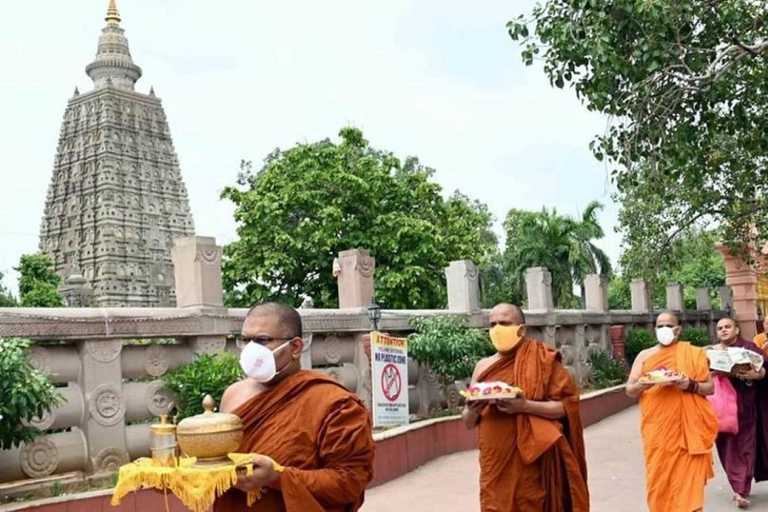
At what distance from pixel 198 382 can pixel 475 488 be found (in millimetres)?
2873

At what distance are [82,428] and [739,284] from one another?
940 inches

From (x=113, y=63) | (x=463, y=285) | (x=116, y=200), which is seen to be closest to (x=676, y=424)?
(x=463, y=285)

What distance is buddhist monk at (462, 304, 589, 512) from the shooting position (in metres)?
5.10

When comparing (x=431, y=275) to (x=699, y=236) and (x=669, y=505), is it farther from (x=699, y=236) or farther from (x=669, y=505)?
(x=669, y=505)

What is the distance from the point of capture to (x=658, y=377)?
22.3 feet

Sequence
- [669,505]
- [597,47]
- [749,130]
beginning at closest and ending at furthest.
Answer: [669,505], [597,47], [749,130]

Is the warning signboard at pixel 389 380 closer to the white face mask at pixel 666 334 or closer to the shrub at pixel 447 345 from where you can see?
the shrub at pixel 447 345

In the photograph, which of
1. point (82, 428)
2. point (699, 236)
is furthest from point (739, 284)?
point (82, 428)

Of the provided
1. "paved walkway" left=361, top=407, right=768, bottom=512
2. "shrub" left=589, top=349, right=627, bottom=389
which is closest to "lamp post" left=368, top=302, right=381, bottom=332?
"paved walkway" left=361, top=407, right=768, bottom=512

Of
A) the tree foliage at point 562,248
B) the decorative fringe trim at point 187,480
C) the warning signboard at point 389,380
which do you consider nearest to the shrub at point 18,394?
the decorative fringe trim at point 187,480

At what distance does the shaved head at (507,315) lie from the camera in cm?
540

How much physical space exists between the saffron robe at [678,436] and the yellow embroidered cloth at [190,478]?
4609mm

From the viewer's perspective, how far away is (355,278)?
33.9 feet

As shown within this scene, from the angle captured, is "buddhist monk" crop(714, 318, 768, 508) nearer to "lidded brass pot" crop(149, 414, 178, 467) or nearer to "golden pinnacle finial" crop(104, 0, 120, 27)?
"lidded brass pot" crop(149, 414, 178, 467)
